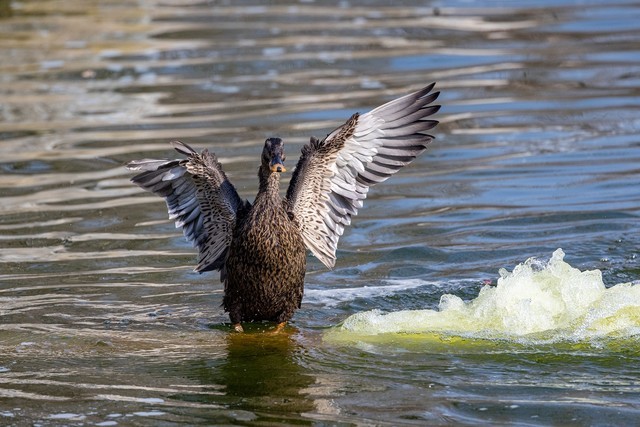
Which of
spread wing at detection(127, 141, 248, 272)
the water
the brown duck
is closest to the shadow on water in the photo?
the water

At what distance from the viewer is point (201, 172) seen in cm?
801

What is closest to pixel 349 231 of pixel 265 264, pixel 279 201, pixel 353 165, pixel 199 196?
pixel 353 165

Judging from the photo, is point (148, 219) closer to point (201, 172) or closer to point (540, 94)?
point (201, 172)

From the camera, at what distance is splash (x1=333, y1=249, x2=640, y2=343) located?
719 centimetres

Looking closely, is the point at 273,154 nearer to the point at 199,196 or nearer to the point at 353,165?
the point at 199,196

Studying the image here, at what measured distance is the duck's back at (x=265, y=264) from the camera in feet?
25.1

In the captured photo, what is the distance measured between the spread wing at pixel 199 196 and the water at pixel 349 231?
1.65ft

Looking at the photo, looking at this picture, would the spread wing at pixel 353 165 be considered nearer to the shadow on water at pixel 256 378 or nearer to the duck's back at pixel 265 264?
the duck's back at pixel 265 264

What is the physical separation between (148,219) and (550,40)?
9.05 meters

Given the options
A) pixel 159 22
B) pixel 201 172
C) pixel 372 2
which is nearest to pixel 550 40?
pixel 372 2

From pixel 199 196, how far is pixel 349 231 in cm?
220

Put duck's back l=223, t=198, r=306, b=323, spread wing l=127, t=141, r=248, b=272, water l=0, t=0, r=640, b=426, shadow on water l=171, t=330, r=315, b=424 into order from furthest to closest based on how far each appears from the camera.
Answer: spread wing l=127, t=141, r=248, b=272 → duck's back l=223, t=198, r=306, b=323 → water l=0, t=0, r=640, b=426 → shadow on water l=171, t=330, r=315, b=424

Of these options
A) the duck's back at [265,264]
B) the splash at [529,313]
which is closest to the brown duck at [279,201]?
the duck's back at [265,264]

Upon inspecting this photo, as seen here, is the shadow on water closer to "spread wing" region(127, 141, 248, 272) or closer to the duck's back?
the duck's back
